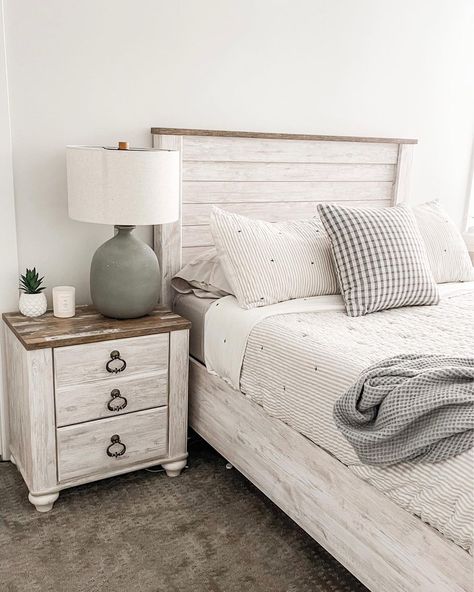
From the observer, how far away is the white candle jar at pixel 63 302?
2.29 meters

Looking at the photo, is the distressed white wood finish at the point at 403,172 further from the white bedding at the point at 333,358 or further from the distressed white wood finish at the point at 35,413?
the distressed white wood finish at the point at 35,413

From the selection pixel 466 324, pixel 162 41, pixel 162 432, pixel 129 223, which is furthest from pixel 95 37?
pixel 466 324

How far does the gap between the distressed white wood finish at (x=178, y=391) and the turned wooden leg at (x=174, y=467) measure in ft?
0.11

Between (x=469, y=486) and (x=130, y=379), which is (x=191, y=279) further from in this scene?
(x=469, y=486)

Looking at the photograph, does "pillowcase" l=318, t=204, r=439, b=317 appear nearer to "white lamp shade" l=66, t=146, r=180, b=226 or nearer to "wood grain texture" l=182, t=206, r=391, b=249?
"wood grain texture" l=182, t=206, r=391, b=249

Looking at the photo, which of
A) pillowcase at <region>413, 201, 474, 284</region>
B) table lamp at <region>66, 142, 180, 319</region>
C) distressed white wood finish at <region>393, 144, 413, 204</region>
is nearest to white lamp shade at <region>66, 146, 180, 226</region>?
table lamp at <region>66, 142, 180, 319</region>

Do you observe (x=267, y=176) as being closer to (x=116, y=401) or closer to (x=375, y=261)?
(x=375, y=261)

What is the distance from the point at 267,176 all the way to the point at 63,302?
1052 mm

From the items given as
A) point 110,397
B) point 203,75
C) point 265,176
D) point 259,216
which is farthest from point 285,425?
point 203,75

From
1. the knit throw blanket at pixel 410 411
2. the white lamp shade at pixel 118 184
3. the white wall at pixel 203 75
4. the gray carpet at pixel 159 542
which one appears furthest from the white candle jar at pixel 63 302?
the knit throw blanket at pixel 410 411

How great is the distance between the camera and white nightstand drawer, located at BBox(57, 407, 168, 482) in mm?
2176

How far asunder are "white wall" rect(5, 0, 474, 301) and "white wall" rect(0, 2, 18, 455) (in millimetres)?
39

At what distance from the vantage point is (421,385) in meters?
1.52

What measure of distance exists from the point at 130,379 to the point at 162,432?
0.87ft
